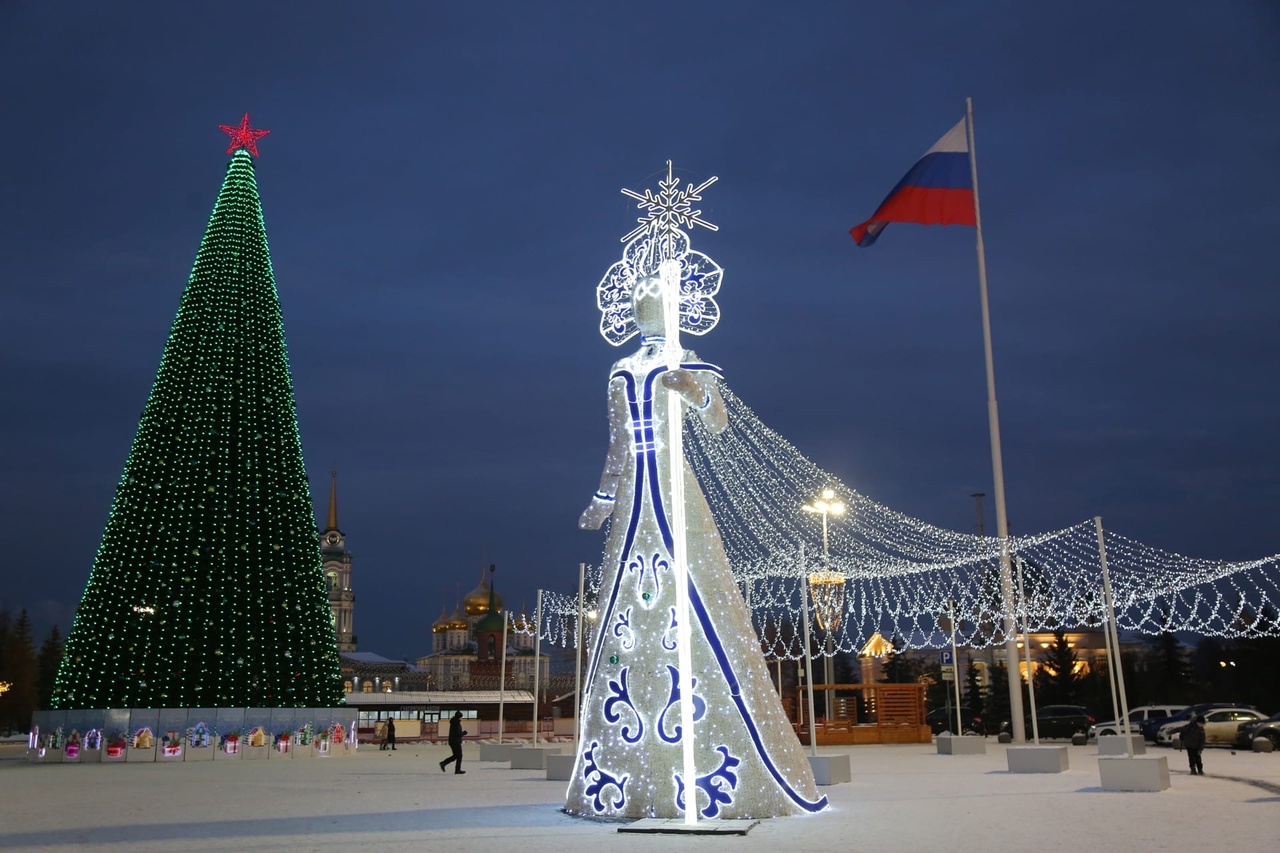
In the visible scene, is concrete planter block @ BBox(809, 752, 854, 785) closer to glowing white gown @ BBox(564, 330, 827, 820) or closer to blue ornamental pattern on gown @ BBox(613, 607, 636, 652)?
glowing white gown @ BBox(564, 330, 827, 820)

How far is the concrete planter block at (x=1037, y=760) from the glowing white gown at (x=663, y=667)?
23.3 ft

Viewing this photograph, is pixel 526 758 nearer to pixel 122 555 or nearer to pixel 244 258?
pixel 122 555

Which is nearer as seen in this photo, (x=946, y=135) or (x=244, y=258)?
(x=946, y=135)

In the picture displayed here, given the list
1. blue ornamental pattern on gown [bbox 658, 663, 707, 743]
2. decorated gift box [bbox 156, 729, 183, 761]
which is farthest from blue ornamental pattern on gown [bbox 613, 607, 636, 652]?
decorated gift box [bbox 156, 729, 183, 761]

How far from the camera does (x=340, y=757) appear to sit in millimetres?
24500

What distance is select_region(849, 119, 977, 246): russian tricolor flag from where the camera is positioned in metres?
19.1

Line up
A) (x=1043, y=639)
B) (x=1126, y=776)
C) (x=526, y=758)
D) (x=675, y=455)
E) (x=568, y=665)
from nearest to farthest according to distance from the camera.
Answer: (x=675, y=455), (x=1126, y=776), (x=526, y=758), (x=1043, y=639), (x=568, y=665)

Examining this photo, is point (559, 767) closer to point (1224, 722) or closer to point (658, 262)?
point (658, 262)

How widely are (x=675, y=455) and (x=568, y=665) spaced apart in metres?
70.0

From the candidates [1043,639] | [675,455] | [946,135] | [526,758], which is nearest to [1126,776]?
[675,455]

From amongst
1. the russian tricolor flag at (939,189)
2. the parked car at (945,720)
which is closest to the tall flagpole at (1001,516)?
the russian tricolor flag at (939,189)

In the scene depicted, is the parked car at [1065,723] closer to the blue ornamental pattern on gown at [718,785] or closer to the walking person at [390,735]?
the walking person at [390,735]

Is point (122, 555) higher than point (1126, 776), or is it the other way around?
point (122, 555)

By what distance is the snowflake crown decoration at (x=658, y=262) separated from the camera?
37.0 feet
